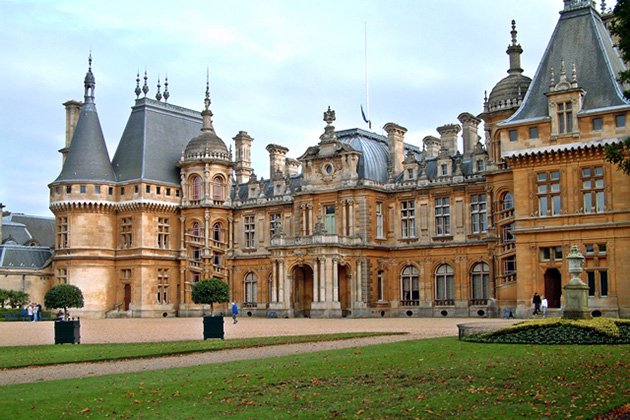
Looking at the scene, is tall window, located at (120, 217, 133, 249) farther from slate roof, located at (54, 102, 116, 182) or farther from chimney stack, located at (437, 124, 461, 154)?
chimney stack, located at (437, 124, 461, 154)

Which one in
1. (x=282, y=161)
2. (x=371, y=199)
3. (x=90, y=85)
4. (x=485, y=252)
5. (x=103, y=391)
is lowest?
(x=103, y=391)

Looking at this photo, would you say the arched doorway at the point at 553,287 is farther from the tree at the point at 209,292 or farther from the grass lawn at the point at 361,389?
the grass lawn at the point at 361,389

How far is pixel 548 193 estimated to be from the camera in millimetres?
40562

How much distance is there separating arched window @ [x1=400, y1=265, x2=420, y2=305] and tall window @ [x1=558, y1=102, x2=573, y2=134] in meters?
16.4

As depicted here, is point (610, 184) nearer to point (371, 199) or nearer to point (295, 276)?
point (371, 199)

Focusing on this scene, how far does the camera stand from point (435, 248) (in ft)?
171

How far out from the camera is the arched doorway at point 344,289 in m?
52.5

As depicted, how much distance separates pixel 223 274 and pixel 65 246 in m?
11.8

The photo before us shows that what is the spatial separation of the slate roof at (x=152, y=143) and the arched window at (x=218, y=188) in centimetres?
294

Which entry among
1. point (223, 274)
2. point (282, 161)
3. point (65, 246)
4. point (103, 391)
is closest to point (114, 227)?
point (65, 246)

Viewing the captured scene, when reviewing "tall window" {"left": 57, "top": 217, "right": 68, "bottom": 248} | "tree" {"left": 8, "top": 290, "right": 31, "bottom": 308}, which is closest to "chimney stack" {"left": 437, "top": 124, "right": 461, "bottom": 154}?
"tall window" {"left": 57, "top": 217, "right": 68, "bottom": 248}

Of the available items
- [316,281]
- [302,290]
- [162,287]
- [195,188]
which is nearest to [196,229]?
[195,188]

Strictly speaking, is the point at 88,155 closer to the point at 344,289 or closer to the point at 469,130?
the point at 344,289

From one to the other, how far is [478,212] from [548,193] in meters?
10.1
